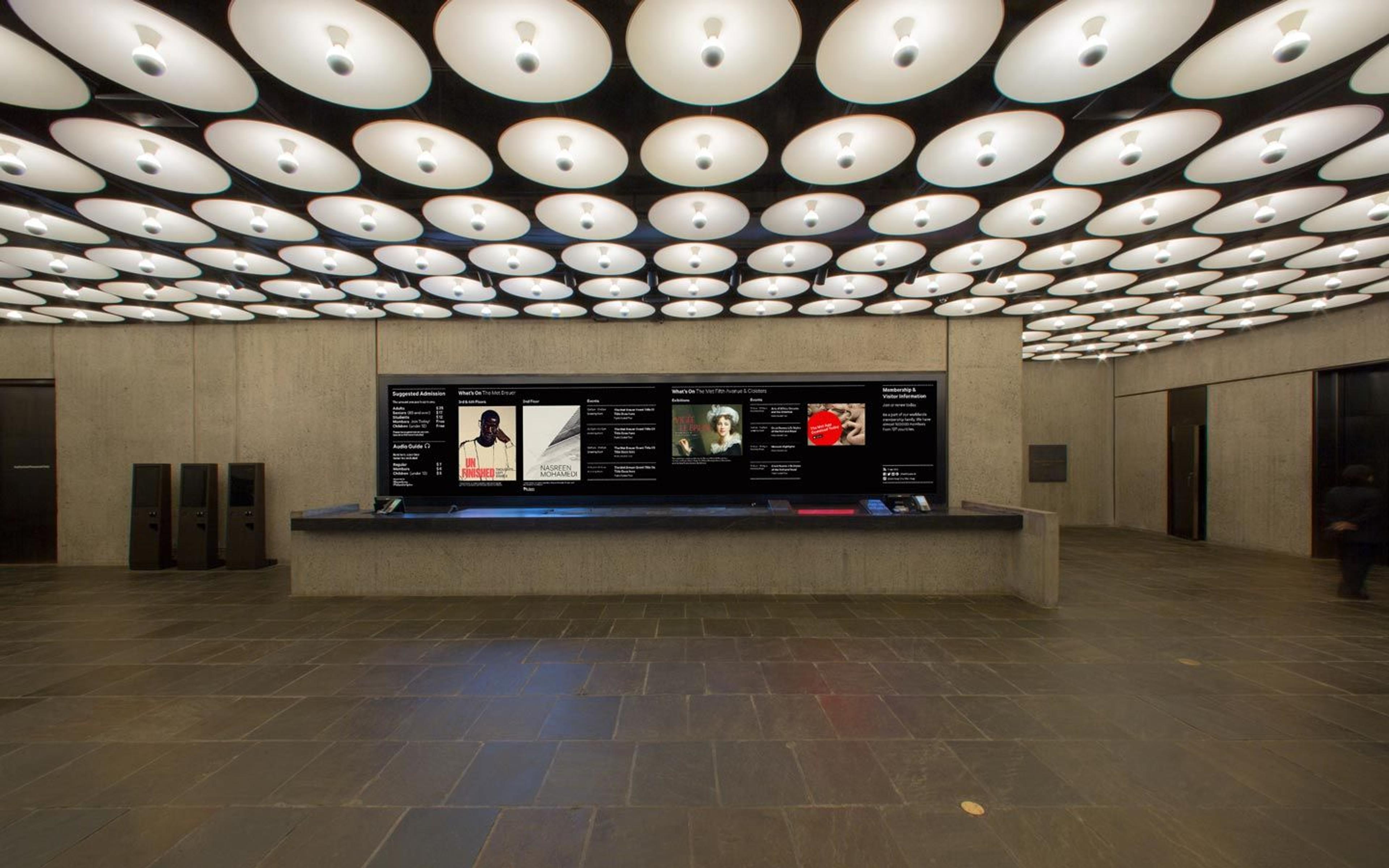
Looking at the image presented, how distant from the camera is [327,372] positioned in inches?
314

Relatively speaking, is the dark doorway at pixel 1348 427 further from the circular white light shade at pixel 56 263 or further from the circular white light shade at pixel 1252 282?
the circular white light shade at pixel 56 263

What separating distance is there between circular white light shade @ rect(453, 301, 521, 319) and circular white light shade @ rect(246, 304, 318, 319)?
2.36 metres

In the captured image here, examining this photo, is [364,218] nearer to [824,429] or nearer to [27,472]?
[824,429]

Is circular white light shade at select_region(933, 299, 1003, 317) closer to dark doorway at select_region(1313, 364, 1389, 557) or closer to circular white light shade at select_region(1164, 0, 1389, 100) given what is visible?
circular white light shade at select_region(1164, 0, 1389, 100)

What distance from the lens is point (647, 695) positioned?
3352 mm

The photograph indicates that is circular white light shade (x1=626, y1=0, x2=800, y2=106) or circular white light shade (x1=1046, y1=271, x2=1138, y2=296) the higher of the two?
circular white light shade (x1=626, y1=0, x2=800, y2=106)

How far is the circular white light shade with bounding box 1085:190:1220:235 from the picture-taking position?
162 inches

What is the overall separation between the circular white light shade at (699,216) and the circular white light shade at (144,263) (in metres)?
5.55

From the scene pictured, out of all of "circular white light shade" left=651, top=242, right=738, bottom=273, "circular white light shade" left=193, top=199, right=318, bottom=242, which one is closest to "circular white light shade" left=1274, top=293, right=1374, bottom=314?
"circular white light shade" left=651, top=242, right=738, bottom=273

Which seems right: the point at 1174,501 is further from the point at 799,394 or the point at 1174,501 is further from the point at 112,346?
the point at 112,346

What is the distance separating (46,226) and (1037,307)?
38.0 feet

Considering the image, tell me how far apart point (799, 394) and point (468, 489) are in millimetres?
5392

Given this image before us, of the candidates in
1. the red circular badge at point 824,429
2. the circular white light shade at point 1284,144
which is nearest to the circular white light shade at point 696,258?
the red circular badge at point 824,429

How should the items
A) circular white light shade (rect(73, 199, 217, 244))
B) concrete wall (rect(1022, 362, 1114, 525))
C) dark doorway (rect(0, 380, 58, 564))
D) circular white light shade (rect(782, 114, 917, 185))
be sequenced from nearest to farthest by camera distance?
1. circular white light shade (rect(782, 114, 917, 185))
2. circular white light shade (rect(73, 199, 217, 244))
3. dark doorway (rect(0, 380, 58, 564))
4. concrete wall (rect(1022, 362, 1114, 525))
